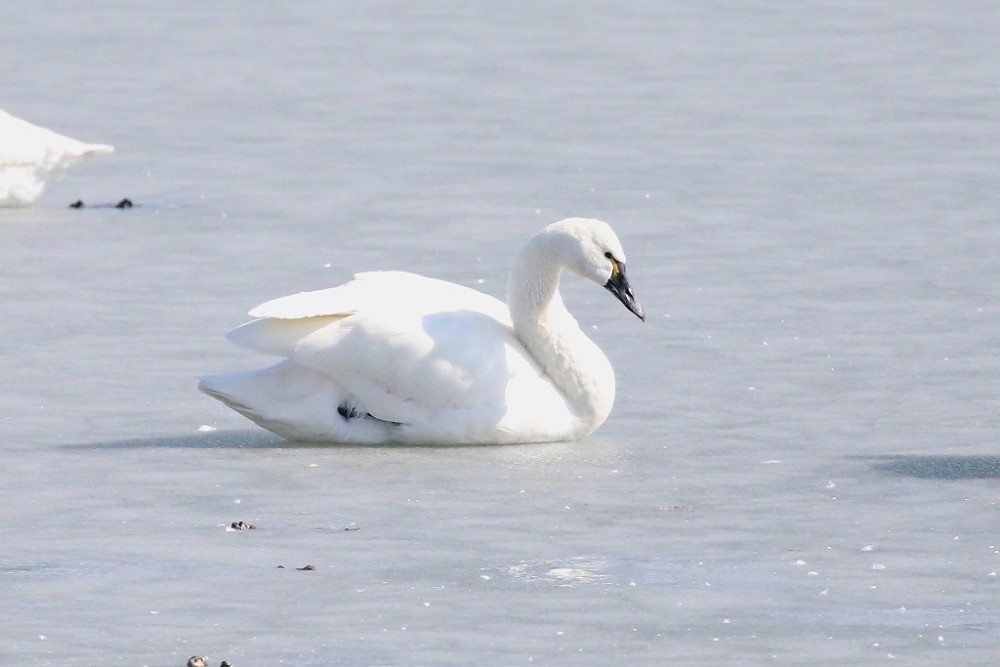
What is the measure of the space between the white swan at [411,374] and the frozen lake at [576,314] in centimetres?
11

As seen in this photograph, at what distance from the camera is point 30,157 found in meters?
13.9

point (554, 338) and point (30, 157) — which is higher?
point (554, 338)

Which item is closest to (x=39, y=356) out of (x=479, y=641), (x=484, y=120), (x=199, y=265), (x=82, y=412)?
(x=82, y=412)

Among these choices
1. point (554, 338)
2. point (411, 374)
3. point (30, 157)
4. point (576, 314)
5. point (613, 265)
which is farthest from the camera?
point (30, 157)

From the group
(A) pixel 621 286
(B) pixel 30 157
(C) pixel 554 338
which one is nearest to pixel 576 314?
(A) pixel 621 286

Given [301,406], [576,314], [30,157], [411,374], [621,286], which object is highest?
[621,286]

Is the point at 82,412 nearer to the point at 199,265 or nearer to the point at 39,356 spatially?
the point at 39,356

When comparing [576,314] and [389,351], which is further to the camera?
[576,314]

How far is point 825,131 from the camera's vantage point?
629 inches

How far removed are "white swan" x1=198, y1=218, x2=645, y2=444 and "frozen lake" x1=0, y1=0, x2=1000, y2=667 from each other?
0.36 ft

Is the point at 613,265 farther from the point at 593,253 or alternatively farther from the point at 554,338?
the point at 554,338

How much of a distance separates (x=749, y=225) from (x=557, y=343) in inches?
167

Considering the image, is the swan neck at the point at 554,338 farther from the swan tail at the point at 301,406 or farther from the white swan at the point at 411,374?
the swan tail at the point at 301,406

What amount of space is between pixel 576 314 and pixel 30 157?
4.34 m
